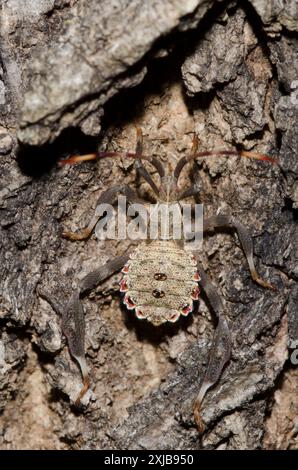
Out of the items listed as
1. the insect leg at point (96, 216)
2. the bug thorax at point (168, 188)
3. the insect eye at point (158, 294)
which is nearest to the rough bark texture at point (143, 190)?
the insect leg at point (96, 216)

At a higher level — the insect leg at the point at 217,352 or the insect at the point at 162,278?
the insect at the point at 162,278

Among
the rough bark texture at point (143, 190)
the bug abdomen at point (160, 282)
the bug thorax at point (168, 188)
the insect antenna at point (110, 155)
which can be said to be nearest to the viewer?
the rough bark texture at point (143, 190)

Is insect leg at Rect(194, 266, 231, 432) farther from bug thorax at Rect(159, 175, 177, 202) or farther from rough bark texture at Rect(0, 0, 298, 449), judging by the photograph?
bug thorax at Rect(159, 175, 177, 202)

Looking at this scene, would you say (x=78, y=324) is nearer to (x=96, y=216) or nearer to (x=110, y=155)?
(x=96, y=216)

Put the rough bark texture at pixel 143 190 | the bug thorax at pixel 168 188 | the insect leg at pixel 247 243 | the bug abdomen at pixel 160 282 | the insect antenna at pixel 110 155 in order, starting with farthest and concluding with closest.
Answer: the bug thorax at pixel 168 188 → the bug abdomen at pixel 160 282 → the insect leg at pixel 247 243 → the insect antenna at pixel 110 155 → the rough bark texture at pixel 143 190

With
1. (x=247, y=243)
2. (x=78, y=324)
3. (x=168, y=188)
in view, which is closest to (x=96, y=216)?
(x=168, y=188)

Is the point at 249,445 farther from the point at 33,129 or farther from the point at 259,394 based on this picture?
the point at 33,129

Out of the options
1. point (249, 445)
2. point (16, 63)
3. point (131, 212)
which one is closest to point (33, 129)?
point (16, 63)

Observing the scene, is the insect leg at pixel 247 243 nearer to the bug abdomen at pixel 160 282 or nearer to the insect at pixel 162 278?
the insect at pixel 162 278
